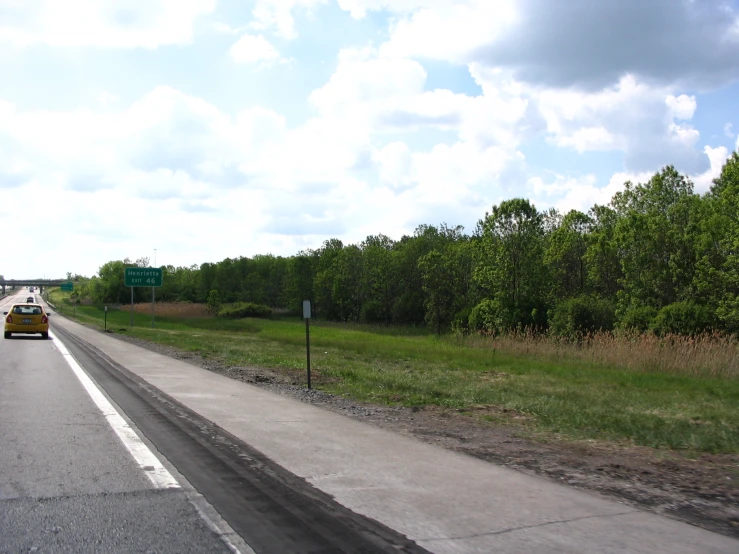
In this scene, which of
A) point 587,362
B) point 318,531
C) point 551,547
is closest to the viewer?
point 551,547

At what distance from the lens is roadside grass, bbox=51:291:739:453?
10.4m

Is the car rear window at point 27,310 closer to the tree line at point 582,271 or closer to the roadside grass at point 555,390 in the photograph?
the roadside grass at point 555,390

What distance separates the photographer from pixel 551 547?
505 centimetres

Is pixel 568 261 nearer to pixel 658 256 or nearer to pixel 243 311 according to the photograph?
pixel 658 256

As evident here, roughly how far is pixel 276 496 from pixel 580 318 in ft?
123

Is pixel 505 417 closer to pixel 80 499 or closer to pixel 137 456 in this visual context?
pixel 137 456

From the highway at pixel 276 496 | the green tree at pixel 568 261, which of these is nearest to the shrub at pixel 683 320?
the green tree at pixel 568 261

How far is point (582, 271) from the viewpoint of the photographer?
62.3 meters

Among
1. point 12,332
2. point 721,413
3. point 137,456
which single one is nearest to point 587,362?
point 721,413

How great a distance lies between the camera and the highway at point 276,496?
5.14 meters

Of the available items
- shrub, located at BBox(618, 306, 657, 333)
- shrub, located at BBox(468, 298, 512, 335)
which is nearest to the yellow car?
shrub, located at BBox(468, 298, 512, 335)

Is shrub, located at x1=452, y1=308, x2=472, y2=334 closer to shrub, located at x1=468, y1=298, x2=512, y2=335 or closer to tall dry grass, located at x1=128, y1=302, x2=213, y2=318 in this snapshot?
shrub, located at x1=468, y1=298, x2=512, y2=335

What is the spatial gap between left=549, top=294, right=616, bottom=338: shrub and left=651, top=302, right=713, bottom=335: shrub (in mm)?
7691

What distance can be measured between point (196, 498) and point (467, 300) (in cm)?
6435
